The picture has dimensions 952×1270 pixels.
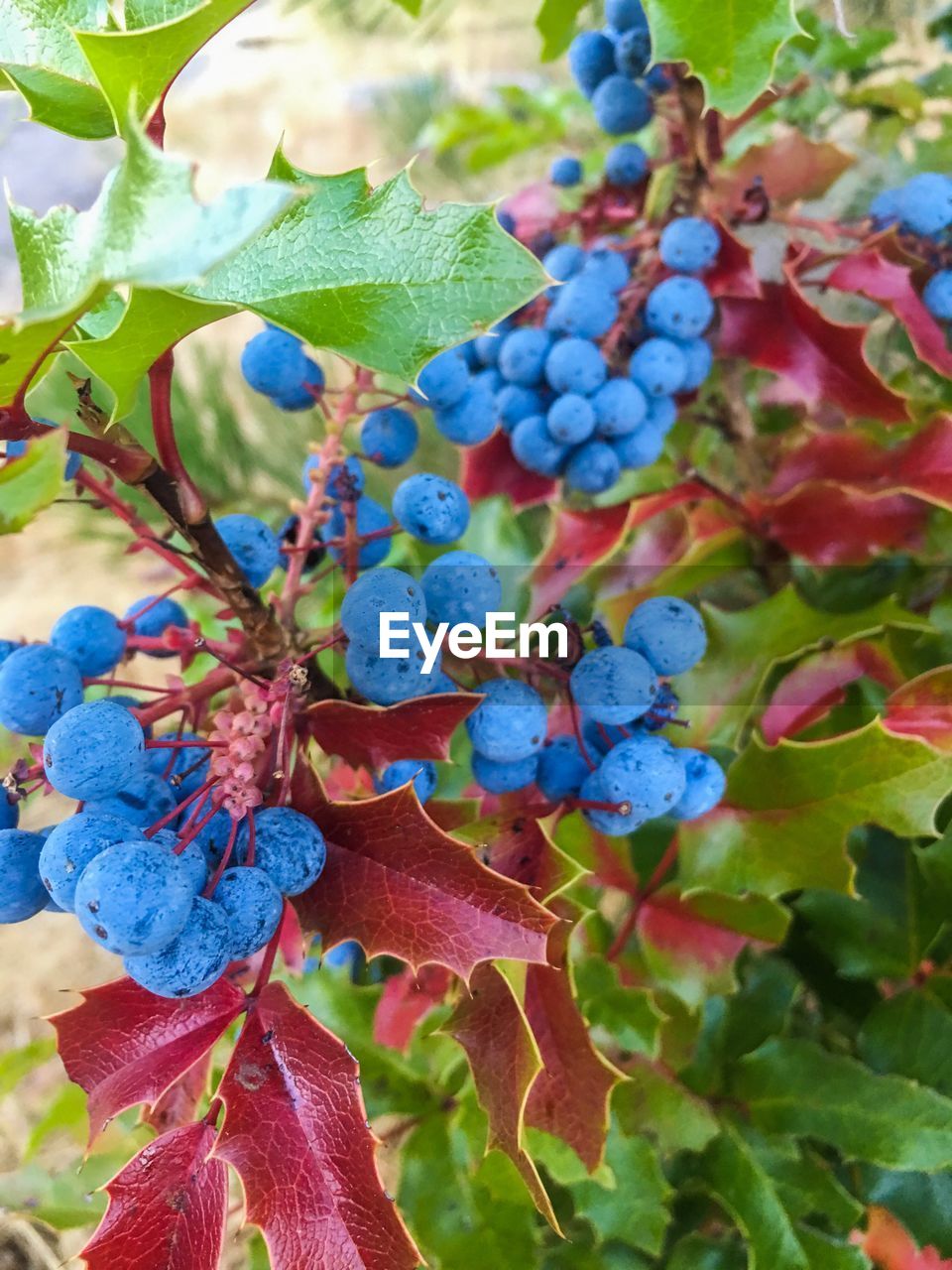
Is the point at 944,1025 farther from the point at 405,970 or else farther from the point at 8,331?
the point at 8,331

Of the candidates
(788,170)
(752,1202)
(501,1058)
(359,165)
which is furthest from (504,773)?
(359,165)

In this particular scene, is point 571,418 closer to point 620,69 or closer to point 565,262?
point 565,262

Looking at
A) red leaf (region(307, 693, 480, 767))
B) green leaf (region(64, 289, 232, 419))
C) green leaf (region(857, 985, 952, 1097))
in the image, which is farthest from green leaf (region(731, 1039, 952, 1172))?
green leaf (region(64, 289, 232, 419))

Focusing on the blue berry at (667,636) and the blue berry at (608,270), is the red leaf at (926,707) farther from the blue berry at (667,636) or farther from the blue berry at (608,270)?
the blue berry at (608,270)

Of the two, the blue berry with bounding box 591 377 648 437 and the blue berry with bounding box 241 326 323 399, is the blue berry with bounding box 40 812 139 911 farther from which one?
the blue berry with bounding box 591 377 648 437

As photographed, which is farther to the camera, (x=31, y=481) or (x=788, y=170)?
(x=788, y=170)

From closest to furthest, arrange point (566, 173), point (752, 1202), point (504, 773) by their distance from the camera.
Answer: point (504, 773)
point (752, 1202)
point (566, 173)
